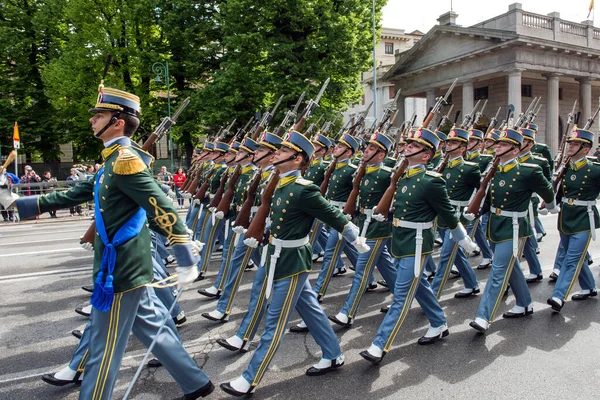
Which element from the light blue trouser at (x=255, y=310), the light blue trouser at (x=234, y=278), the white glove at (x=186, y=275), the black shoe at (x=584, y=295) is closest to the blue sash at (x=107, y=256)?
the white glove at (x=186, y=275)

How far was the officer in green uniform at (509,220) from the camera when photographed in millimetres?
5234

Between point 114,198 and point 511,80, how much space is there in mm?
28597

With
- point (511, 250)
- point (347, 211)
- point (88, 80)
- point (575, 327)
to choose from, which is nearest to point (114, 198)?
point (347, 211)

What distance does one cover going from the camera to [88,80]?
26438 mm

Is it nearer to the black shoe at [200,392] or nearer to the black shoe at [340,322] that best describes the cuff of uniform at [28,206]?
the black shoe at [200,392]

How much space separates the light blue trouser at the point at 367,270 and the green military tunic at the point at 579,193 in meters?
2.37

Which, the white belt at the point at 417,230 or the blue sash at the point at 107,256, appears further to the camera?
the white belt at the point at 417,230

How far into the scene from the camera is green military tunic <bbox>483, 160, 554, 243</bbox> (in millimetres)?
5410

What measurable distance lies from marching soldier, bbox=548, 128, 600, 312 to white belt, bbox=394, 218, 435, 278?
2.20m

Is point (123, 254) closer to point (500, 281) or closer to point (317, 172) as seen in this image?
point (500, 281)

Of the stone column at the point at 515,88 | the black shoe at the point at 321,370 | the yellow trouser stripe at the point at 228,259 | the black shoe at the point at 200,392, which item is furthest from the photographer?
the stone column at the point at 515,88

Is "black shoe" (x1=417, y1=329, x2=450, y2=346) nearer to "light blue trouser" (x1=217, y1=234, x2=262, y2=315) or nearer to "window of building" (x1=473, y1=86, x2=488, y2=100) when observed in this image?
"light blue trouser" (x1=217, y1=234, x2=262, y2=315)

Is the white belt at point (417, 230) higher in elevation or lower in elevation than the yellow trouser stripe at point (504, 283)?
higher

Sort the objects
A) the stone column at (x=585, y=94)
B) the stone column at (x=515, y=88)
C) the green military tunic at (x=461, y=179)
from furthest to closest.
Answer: the stone column at (x=585, y=94) → the stone column at (x=515, y=88) → the green military tunic at (x=461, y=179)
